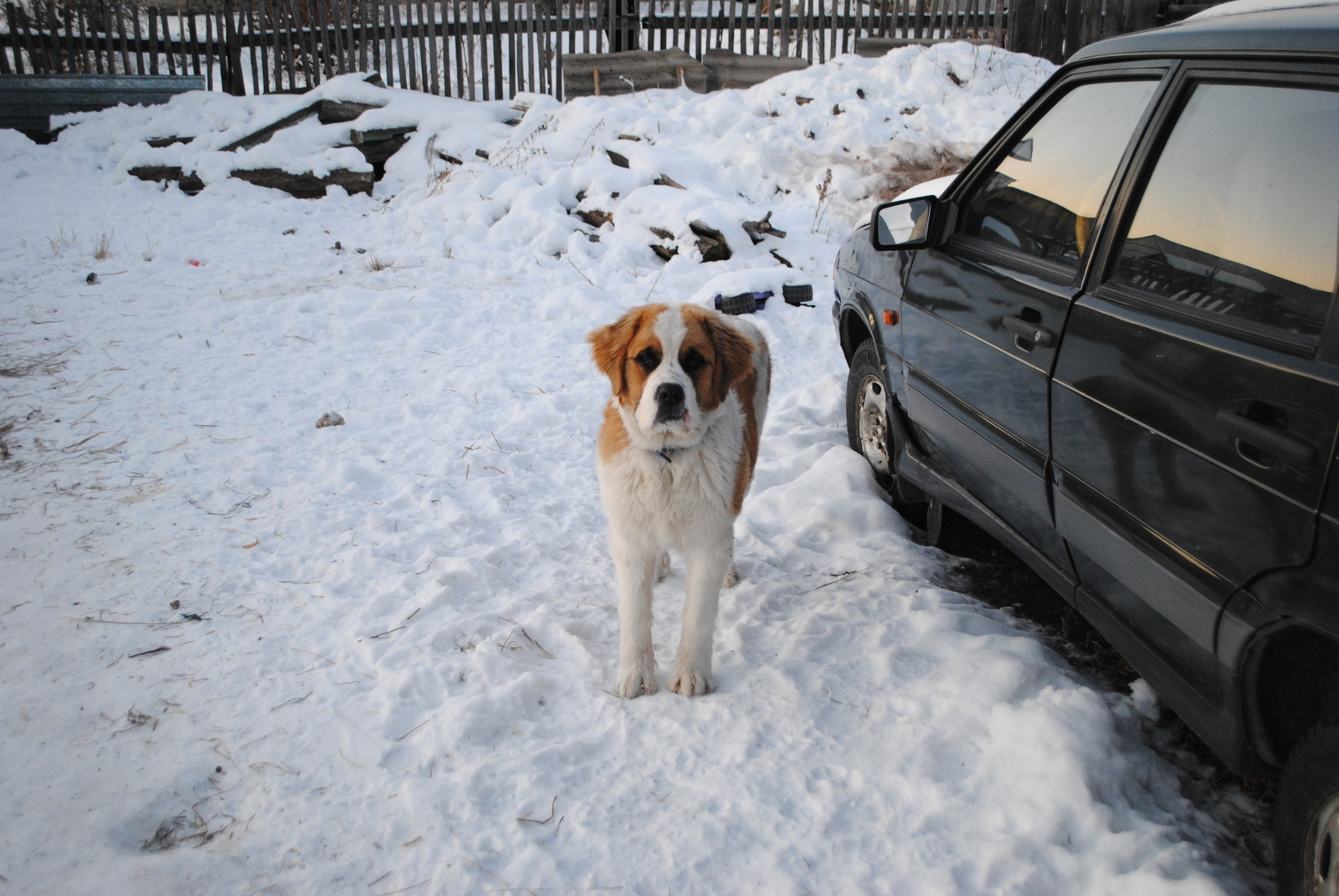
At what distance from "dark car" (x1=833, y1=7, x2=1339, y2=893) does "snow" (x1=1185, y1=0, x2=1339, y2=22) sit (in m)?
0.06

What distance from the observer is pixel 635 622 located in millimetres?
3291

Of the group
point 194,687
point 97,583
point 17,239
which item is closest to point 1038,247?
point 194,687

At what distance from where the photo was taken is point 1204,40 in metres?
2.37

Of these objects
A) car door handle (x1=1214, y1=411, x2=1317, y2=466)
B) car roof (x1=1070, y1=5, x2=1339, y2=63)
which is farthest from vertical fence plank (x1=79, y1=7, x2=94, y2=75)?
car door handle (x1=1214, y1=411, x2=1317, y2=466)

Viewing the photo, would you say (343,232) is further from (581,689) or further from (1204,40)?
(1204,40)

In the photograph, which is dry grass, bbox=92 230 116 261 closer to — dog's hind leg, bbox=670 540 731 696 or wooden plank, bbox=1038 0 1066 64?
dog's hind leg, bbox=670 540 731 696

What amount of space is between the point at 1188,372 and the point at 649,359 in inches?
73.6

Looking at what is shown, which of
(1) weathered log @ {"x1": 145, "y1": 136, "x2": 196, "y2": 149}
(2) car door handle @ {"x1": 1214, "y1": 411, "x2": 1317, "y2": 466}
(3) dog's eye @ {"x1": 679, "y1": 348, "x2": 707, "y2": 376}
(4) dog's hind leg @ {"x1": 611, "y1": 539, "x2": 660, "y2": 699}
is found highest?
(1) weathered log @ {"x1": 145, "y1": 136, "x2": 196, "y2": 149}

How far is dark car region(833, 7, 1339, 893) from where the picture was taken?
1818 mm

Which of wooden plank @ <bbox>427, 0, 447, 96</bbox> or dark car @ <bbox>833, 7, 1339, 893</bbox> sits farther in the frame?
wooden plank @ <bbox>427, 0, 447, 96</bbox>

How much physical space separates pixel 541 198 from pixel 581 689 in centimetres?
825

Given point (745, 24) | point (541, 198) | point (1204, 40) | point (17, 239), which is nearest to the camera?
point (1204, 40)

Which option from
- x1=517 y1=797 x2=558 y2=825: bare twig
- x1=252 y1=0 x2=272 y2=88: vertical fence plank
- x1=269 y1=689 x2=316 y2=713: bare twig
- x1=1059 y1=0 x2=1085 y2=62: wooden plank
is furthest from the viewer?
x1=252 y1=0 x2=272 y2=88: vertical fence plank

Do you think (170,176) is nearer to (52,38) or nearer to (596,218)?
(52,38)
